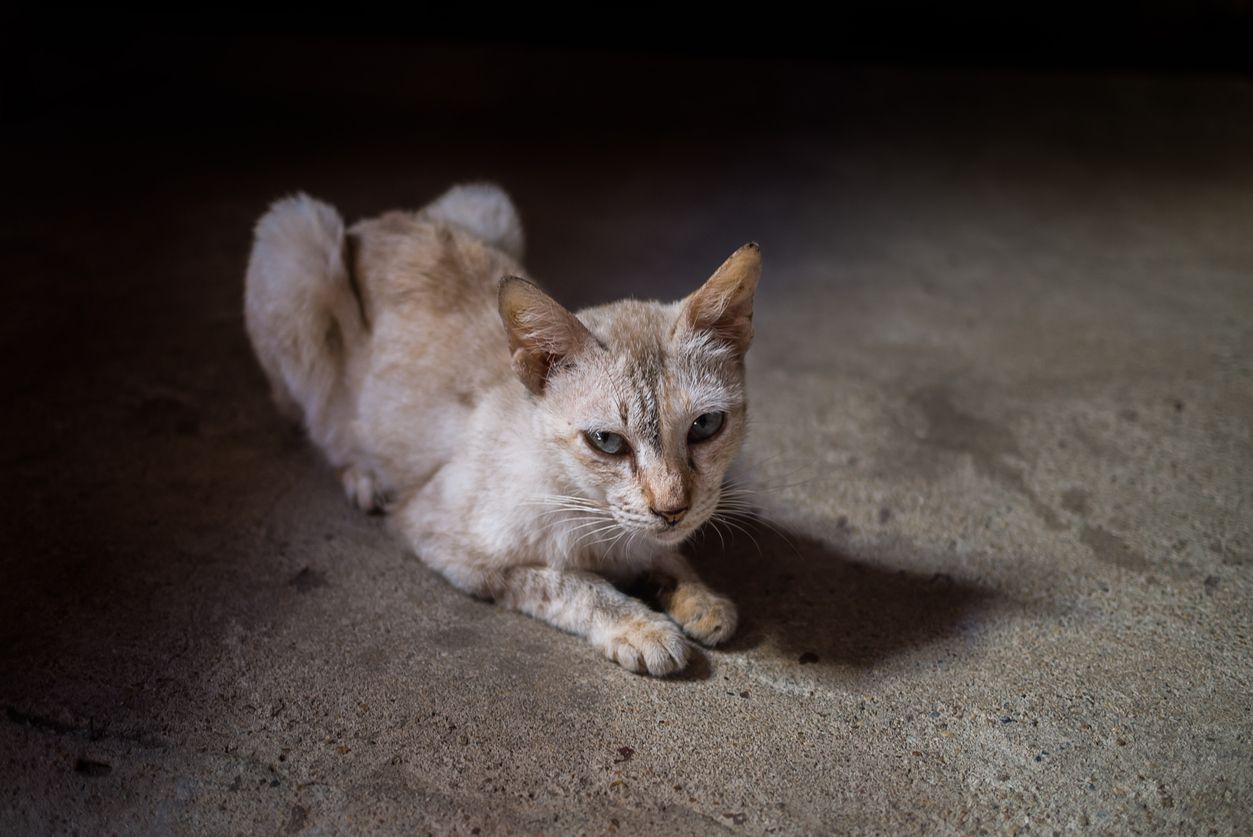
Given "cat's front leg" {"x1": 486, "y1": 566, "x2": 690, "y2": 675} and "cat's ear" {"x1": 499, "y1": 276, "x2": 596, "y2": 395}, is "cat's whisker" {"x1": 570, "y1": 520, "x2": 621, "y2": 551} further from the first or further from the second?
"cat's ear" {"x1": 499, "y1": 276, "x2": 596, "y2": 395}

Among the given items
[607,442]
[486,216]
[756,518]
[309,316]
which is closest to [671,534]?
[607,442]

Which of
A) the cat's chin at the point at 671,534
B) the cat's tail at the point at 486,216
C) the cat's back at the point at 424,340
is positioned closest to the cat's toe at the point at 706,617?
the cat's chin at the point at 671,534

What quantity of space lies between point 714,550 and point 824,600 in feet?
1.23

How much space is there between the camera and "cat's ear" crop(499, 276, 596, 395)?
2.21 m

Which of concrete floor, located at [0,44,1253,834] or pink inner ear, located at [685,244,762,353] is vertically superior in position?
pink inner ear, located at [685,244,762,353]

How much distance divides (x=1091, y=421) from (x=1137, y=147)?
3.88 metres

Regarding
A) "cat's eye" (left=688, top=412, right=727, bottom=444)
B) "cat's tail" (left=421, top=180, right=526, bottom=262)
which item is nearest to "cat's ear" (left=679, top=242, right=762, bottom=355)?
"cat's eye" (left=688, top=412, right=727, bottom=444)

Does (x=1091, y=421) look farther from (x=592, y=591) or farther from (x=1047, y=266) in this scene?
(x=592, y=591)

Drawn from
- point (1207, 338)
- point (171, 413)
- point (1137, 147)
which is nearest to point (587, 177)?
point (171, 413)

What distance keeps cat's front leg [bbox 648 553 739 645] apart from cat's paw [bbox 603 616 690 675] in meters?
0.07

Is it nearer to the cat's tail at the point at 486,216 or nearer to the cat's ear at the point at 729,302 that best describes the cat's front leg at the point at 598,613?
the cat's ear at the point at 729,302

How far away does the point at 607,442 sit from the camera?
230cm

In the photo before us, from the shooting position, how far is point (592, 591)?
8.21 feet

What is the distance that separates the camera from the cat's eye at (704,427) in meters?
2.32
